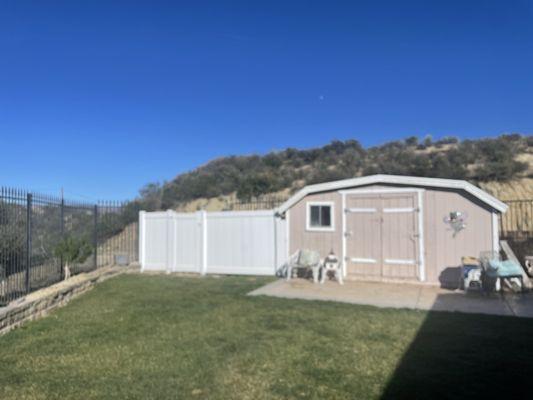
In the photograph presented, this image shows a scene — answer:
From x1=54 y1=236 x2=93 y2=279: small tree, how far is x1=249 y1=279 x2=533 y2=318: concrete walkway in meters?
4.26

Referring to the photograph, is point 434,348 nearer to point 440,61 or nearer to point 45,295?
point 45,295

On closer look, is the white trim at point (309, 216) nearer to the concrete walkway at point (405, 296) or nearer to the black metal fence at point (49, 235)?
the concrete walkway at point (405, 296)

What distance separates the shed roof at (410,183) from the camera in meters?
7.91

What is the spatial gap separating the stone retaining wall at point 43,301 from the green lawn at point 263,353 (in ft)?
0.66

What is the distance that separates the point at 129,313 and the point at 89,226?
4818 mm

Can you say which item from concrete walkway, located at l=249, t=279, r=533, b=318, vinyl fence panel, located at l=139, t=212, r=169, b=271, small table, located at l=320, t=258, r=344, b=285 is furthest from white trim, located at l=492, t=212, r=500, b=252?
vinyl fence panel, located at l=139, t=212, r=169, b=271

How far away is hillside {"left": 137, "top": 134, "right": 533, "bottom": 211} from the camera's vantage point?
70.0ft

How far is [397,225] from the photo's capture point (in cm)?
886

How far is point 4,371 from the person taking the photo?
12.3 ft

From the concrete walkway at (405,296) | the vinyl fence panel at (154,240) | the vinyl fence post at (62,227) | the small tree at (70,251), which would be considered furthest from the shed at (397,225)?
the vinyl fence post at (62,227)

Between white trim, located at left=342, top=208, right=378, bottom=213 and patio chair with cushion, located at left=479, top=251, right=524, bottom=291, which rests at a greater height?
white trim, located at left=342, top=208, right=378, bottom=213

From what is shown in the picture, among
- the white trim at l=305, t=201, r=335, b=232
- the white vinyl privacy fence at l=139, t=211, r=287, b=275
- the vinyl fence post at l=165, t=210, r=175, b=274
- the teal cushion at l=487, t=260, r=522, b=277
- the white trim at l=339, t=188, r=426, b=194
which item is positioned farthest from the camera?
the vinyl fence post at l=165, t=210, r=175, b=274

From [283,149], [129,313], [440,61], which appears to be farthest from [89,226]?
[283,149]

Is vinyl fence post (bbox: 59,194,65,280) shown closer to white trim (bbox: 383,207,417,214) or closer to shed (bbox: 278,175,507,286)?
shed (bbox: 278,175,507,286)
